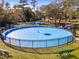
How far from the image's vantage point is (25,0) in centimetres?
8219

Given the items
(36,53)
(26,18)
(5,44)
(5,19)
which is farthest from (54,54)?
(26,18)

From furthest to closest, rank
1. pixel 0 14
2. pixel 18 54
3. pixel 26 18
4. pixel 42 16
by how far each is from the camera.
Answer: pixel 42 16 < pixel 26 18 < pixel 0 14 < pixel 18 54

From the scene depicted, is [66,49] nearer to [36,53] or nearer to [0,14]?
[36,53]

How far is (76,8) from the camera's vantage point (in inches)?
1485

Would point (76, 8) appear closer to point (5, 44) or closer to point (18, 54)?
point (5, 44)

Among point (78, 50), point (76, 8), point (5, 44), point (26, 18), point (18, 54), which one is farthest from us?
point (26, 18)

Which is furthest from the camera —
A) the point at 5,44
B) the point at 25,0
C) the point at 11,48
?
the point at 25,0

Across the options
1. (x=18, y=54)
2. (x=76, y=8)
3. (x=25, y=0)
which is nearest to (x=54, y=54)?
(x=18, y=54)

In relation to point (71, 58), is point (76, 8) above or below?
above

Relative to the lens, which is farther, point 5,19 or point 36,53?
point 5,19

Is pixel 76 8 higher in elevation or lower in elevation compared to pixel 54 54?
higher

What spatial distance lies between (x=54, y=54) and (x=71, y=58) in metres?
2.38

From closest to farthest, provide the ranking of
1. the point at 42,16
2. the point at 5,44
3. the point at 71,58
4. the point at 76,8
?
the point at 71,58, the point at 5,44, the point at 76,8, the point at 42,16

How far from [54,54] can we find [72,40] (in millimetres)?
7079
